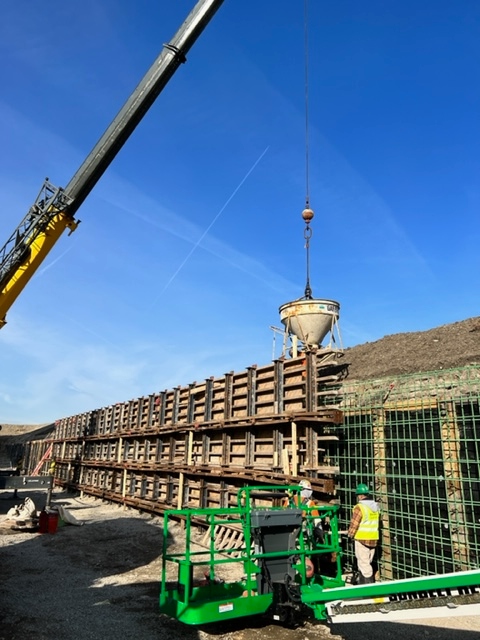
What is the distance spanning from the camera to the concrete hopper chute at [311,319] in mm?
16375

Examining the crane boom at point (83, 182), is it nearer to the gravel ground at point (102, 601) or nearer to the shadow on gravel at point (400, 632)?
the gravel ground at point (102, 601)

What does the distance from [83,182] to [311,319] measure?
839 centimetres

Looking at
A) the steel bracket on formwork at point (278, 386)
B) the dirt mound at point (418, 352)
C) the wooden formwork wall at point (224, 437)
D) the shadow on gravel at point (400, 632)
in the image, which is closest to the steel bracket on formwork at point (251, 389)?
the wooden formwork wall at point (224, 437)

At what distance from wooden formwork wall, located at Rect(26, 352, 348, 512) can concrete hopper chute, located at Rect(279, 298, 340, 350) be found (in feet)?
2.89

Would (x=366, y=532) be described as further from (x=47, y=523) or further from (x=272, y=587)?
(x=47, y=523)

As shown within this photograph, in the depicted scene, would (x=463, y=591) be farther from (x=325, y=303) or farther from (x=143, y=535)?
(x=325, y=303)

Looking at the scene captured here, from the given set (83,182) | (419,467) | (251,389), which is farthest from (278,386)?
(83,182)

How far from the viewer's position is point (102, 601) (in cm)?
785

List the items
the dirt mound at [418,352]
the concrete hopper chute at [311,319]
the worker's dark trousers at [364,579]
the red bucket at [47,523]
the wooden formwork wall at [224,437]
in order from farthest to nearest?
1. the concrete hopper chute at [311,319]
2. the red bucket at [47,523]
3. the dirt mound at [418,352]
4. the wooden formwork wall at [224,437]
5. the worker's dark trousers at [364,579]

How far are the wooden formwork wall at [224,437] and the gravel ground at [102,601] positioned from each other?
8.20 feet

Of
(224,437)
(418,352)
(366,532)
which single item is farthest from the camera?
(418,352)

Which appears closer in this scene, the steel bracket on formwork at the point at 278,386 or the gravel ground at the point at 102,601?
the gravel ground at the point at 102,601

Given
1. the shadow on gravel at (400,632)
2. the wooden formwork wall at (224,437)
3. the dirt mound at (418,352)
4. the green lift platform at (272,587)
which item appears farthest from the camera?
the dirt mound at (418,352)

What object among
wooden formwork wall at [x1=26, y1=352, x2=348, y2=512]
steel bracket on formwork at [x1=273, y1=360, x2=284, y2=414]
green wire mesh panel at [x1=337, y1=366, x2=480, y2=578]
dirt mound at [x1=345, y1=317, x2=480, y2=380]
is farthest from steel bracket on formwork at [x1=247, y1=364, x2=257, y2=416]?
green wire mesh panel at [x1=337, y1=366, x2=480, y2=578]
